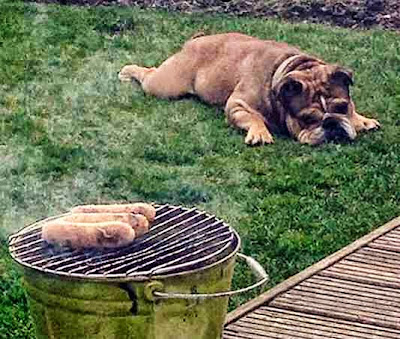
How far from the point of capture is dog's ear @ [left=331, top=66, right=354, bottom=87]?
24.4ft

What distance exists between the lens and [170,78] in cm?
853

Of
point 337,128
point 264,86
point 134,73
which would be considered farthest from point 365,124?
point 134,73

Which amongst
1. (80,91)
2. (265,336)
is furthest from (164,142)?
(265,336)

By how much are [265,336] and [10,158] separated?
285 cm

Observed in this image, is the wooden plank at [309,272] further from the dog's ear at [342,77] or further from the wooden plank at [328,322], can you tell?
the dog's ear at [342,77]

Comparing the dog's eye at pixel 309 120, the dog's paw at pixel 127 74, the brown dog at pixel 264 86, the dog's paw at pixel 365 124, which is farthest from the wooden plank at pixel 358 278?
the dog's paw at pixel 127 74

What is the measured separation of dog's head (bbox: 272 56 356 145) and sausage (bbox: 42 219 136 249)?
3731mm

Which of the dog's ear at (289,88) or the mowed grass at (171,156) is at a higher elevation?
the dog's ear at (289,88)

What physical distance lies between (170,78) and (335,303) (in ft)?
13.1

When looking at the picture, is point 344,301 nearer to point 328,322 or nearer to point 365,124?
point 328,322

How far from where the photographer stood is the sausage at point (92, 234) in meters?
3.62

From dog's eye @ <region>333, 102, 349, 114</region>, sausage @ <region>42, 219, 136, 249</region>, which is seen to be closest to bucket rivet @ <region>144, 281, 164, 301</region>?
sausage @ <region>42, 219, 136, 249</region>

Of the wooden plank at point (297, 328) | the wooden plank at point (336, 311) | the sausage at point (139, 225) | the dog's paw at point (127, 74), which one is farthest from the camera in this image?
the dog's paw at point (127, 74)

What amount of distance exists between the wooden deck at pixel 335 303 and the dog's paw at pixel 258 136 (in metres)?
2.11
